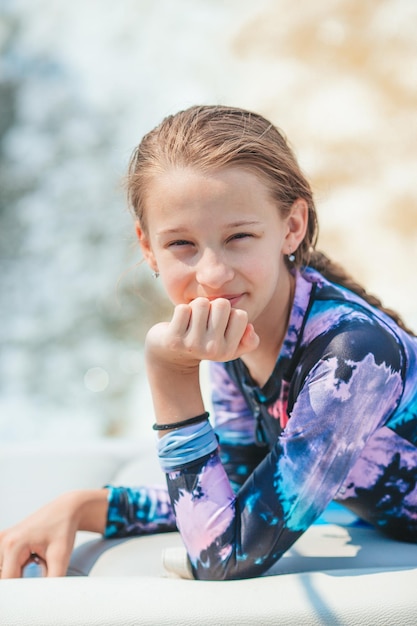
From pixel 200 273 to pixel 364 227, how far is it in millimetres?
3136

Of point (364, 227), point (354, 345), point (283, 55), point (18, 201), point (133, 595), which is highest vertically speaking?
point (283, 55)

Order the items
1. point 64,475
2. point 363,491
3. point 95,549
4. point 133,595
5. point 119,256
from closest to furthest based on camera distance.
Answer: point 133,595, point 363,491, point 95,549, point 64,475, point 119,256

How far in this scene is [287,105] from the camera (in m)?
4.21

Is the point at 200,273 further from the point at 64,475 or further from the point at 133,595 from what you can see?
the point at 64,475

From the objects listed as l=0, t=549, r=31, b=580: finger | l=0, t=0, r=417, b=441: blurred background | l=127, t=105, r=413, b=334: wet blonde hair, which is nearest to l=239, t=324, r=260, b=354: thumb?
l=127, t=105, r=413, b=334: wet blonde hair

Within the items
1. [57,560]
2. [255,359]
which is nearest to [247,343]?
[255,359]

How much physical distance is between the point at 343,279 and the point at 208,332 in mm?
382

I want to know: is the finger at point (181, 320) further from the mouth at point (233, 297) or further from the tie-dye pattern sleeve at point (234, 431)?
the tie-dye pattern sleeve at point (234, 431)

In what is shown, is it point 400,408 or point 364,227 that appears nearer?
point 400,408

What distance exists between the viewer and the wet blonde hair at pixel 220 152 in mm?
1038

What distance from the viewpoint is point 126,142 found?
4605 mm

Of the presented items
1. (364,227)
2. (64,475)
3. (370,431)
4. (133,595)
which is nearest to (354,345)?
(370,431)

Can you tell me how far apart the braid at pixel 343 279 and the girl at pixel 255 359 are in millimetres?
19

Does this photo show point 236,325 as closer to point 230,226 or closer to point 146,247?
point 230,226
